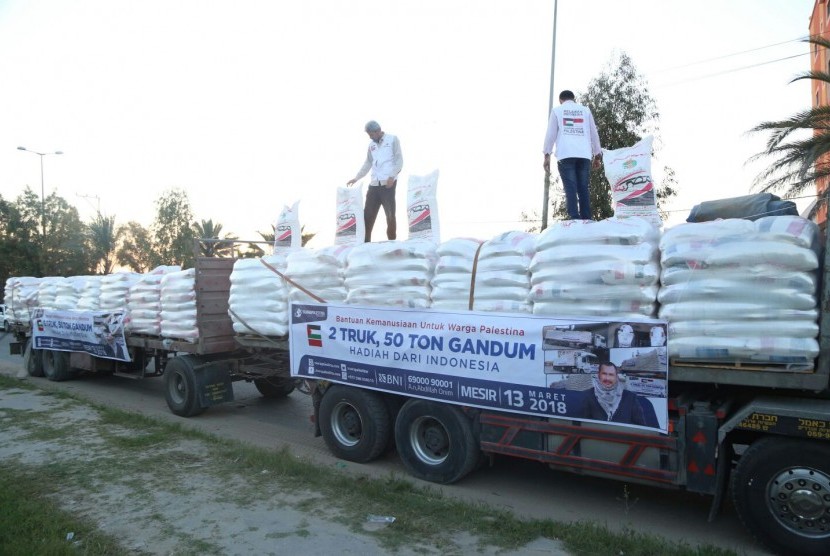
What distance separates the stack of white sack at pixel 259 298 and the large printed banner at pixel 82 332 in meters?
3.59

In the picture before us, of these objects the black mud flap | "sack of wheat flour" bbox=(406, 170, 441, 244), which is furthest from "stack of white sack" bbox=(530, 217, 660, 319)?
the black mud flap

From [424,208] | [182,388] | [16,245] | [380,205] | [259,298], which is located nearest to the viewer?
[424,208]

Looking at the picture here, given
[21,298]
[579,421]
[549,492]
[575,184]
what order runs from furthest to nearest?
[21,298] → [575,184] → [549,492] → [579,421]

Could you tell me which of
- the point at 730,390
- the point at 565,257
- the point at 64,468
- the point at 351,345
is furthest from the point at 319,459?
the point at 730,390

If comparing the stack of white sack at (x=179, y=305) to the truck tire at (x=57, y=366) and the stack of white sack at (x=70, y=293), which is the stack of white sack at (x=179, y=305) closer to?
the stack of white sack at (x=70, y=293)

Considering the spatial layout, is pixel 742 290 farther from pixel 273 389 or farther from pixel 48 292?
pixel 48 292

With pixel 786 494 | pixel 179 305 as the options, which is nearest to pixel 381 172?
pixel 179 305

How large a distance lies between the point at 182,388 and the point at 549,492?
5.72m

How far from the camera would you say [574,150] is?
6668 mm

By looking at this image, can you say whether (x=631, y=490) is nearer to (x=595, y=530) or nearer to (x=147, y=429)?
(x=595, y=530)

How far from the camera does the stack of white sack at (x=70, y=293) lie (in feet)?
38.2

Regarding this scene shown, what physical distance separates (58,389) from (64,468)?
5507 millimetres

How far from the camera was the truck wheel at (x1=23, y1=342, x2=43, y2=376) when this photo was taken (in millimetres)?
12914

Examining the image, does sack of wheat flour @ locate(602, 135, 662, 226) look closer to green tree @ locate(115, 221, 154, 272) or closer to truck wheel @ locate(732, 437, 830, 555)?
truck wheel @ locate(732, 437, 830, 555)
